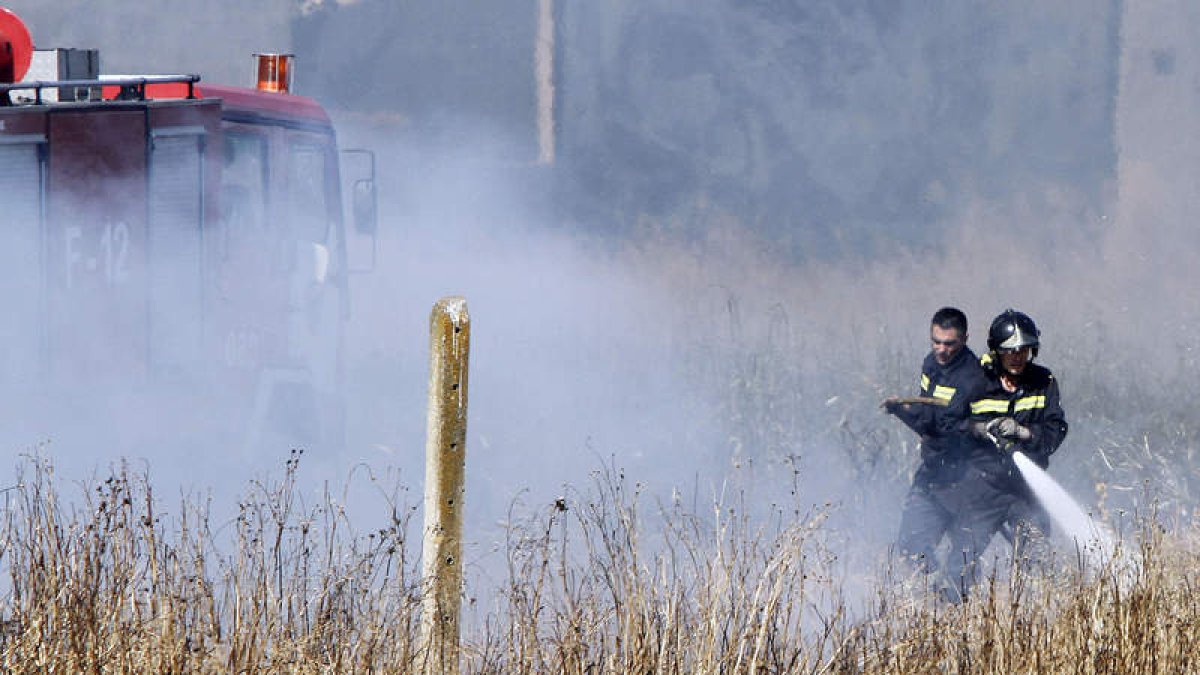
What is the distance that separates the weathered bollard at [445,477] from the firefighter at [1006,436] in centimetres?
297

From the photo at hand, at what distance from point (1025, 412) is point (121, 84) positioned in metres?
→ 4.09

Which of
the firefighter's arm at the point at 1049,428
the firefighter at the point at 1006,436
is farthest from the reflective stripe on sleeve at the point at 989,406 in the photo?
the firefighter's arm at the point at 1049,428

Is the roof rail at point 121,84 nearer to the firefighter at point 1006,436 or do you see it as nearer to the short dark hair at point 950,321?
the short dark hair at point 950,321

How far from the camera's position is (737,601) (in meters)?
4.41

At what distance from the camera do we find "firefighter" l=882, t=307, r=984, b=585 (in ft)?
23.1

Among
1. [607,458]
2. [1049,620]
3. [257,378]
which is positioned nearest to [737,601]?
[1049,620]

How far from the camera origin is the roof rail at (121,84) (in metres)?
6.20

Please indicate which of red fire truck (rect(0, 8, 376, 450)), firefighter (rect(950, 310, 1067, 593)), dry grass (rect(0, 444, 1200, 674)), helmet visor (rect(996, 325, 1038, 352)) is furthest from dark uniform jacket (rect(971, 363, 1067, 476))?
red fire truck (rect(0, 8, 376, 450))

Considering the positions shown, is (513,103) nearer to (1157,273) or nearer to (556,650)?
(1157,273)

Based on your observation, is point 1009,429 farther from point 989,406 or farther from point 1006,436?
point 989,406

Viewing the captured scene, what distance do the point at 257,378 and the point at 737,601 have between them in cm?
400

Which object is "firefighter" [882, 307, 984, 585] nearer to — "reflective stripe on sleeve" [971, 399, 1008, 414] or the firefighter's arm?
"reflective stripe on sleeve" [971, 399, 1008, 414]

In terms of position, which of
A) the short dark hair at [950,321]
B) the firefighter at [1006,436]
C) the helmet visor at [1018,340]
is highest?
the short dark hair at [950,321]

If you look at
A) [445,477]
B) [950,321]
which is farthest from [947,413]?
[445,477]
